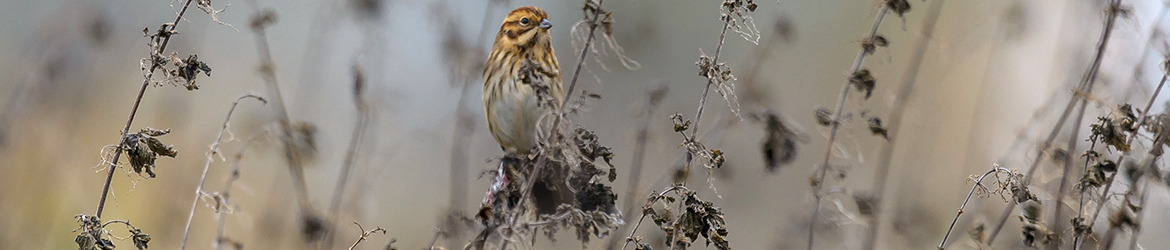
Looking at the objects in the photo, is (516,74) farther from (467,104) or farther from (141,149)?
(141,149)

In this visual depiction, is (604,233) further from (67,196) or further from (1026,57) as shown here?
(1026,57)

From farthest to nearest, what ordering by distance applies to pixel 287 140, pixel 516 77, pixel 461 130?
pixel 516 77, pixel 461 130, pixel 287 140

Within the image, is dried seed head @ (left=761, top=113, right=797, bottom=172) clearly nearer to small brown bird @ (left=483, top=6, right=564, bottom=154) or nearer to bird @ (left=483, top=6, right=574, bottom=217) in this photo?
bird @ (left=483, top=6, right=574, bottom=217)

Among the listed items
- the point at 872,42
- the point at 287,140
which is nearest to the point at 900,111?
the point at 872,42

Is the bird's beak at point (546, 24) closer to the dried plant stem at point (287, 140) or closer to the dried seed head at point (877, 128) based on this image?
the dried plant stem at point (287, 140)

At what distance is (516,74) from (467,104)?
0.76 ft

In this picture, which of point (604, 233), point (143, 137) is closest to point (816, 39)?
point (604, 233)

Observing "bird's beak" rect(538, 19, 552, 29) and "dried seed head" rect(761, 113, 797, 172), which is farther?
"bird's beak" rect(538, 19, 552, 29)

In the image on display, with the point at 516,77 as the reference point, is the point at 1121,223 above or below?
below

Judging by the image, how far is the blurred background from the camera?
2.74m

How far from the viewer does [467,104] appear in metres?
2.87

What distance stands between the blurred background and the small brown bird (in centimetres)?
11

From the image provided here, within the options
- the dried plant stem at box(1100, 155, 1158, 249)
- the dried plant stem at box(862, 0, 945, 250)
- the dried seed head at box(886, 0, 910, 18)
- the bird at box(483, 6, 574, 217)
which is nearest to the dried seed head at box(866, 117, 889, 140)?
the dried seed head at box(886, 0, 910, 18)

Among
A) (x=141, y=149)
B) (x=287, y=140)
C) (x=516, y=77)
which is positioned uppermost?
(x=516, y=77)
